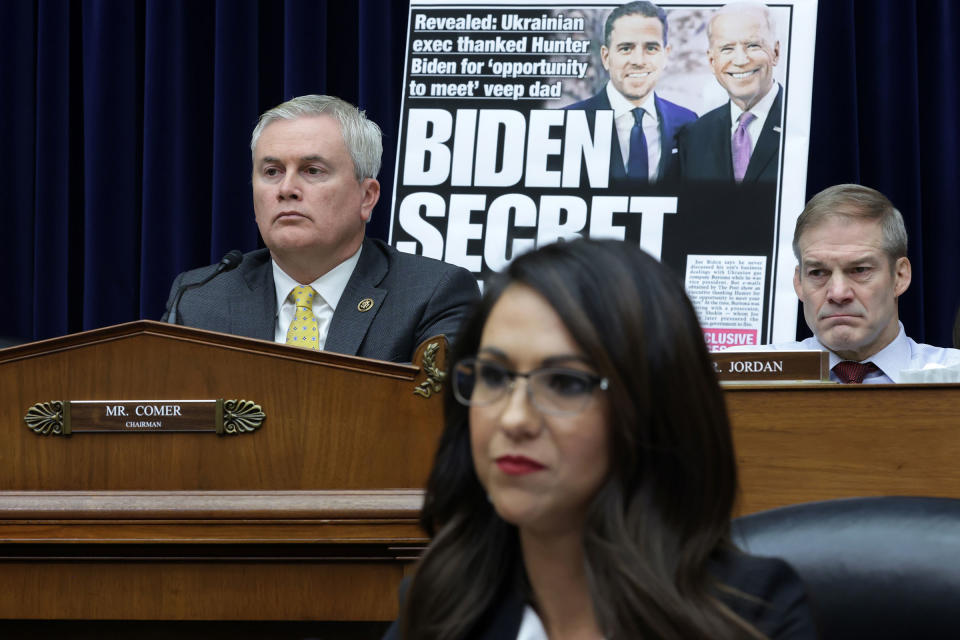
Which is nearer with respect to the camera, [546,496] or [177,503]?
[546,496]

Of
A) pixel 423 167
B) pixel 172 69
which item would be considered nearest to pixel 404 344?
pixel 423 167

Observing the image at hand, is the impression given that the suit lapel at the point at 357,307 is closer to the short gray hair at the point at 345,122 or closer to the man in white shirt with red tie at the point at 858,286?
the short gray hair at the point at 345,122

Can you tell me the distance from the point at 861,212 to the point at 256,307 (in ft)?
4.88

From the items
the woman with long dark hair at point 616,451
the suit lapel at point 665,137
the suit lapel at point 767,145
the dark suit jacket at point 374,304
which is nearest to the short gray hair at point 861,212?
the suit lapel at point 767,145

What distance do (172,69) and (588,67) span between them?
1.54 metres

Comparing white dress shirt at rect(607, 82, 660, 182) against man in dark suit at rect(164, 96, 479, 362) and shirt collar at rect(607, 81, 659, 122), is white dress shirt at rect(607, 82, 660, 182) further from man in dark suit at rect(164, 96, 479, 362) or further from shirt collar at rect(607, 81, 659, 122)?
man in dark suit at rect(164, 96, 479, 362)

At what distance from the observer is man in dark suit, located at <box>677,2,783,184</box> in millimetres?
3561

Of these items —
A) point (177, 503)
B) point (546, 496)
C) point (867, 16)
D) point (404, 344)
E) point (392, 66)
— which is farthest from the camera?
point (392, 66)

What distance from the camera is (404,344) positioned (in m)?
2.82

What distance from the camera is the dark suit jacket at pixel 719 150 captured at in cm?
355

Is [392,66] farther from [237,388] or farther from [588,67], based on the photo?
[237,388]

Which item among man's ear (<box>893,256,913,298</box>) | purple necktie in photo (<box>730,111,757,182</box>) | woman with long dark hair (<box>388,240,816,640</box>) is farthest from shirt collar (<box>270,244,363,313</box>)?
woman with long dark hair (<box>388,240,816,640</box>)

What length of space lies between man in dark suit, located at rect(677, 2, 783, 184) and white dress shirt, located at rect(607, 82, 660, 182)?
2.9 inches

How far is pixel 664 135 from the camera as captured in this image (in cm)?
361
